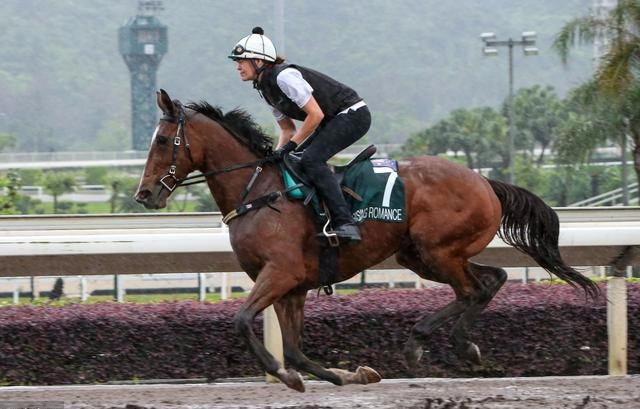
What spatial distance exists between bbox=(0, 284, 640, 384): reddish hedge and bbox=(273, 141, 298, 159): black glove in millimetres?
1160

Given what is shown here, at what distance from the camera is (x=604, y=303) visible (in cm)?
688

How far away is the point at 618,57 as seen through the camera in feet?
53.0

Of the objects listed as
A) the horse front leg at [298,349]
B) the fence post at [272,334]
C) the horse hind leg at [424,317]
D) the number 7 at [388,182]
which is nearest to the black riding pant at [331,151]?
the number 7 at [388,182]

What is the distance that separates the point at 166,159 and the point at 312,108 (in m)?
0.88

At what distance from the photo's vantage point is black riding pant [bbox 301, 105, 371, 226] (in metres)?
5.95

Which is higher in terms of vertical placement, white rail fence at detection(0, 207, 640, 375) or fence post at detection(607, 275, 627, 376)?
white rail fence at detection(0, 207, 640, 375)

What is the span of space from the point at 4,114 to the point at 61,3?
21776 millimetres

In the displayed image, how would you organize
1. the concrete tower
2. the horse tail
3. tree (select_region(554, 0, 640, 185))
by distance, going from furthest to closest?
the concrete tower, tree (select_region(554, 0, 640, 185)), the horse tail

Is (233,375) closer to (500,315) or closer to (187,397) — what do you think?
(187,397)

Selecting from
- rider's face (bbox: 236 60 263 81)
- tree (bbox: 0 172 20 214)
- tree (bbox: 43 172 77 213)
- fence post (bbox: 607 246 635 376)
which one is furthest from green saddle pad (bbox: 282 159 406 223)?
tree (bbox: 43 172 77 213)

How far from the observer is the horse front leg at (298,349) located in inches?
235

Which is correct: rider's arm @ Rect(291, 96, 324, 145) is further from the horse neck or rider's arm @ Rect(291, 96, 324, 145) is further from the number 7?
the number 7

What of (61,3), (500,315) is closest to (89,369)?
(500,315)

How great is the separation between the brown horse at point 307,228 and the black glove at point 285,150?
0.09 m
